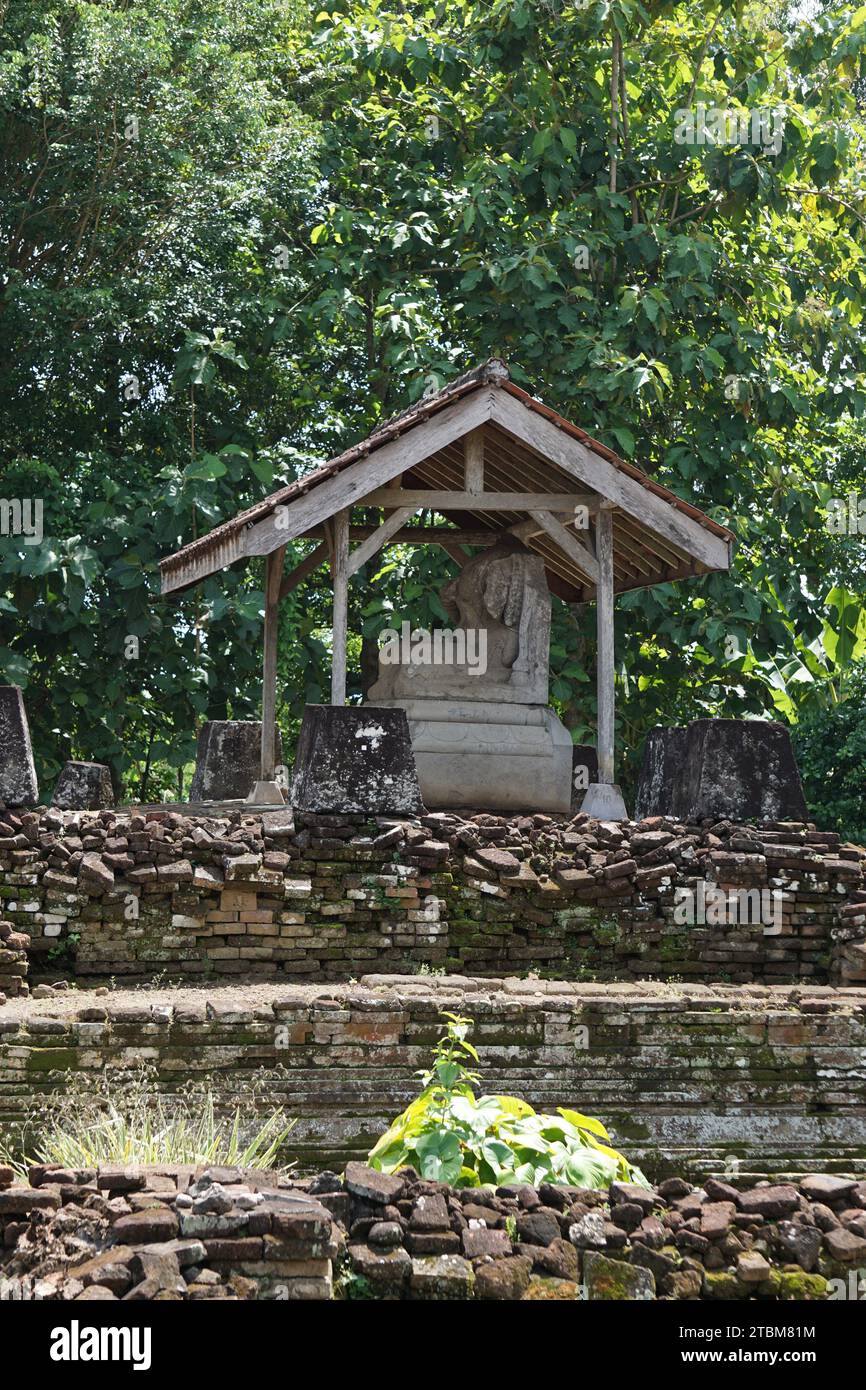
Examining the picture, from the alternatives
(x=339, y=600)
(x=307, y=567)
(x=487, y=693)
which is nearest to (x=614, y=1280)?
(x=339, y=600)

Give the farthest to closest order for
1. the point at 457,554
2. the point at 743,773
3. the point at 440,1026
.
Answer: the point at 457,554
the point at 743,773
the point at 440,1026

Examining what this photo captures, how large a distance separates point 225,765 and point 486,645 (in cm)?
260

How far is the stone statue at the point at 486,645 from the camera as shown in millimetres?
10953

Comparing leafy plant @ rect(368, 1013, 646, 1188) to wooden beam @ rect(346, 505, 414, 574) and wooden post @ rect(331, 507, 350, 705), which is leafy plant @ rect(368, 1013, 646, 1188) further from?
wooden beam @ rect(346, 505, 414, 574)

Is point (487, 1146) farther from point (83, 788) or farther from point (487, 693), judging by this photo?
point (83, 788)

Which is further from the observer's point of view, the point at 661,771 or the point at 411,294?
the point at 411,294

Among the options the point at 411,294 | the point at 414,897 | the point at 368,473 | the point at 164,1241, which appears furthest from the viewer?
the point at 411,294

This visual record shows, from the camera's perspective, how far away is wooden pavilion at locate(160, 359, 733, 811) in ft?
33.6

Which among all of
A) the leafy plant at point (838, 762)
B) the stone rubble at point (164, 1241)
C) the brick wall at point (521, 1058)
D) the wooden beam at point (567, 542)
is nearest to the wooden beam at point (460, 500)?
the wooden beam at point (567, 542)

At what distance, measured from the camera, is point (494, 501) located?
10.7 metres

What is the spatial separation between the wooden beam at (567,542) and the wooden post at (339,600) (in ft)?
4.37

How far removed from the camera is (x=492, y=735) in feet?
34.8

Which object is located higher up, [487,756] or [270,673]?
[270,673]

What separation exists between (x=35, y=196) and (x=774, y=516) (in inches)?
317
